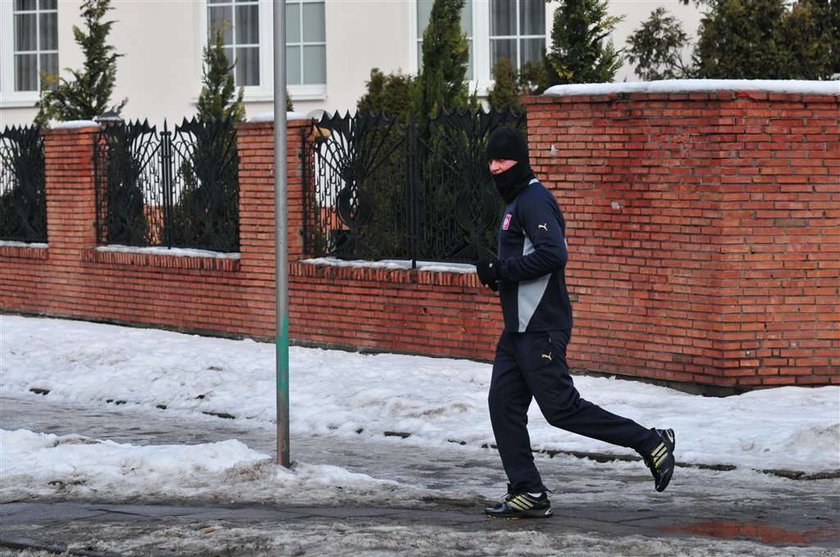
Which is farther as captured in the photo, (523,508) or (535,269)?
(523,508)

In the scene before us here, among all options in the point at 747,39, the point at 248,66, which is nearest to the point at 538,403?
the point at 747,39

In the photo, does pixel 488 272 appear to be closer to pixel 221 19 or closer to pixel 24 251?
pixel 24 251

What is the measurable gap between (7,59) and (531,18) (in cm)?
997

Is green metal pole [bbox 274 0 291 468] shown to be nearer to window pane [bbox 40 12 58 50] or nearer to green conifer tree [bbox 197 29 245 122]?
green conifer tree [bbox 197 29 245 122]

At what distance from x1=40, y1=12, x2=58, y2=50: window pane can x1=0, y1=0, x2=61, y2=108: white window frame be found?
1.92 feet

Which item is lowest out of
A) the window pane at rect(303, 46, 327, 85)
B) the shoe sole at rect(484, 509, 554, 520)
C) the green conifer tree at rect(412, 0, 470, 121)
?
the shoe sole at rect(484, 509, 554, 520)

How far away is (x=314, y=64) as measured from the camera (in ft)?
87.3

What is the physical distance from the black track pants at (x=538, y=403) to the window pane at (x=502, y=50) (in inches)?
682

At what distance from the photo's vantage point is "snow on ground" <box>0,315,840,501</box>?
939 centimetres

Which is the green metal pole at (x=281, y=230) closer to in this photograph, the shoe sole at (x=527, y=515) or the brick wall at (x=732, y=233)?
the shoe sole at (x=527, y=515)

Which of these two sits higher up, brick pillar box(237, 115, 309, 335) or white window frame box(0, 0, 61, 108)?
white window frame box(0, 0, 61, 108)

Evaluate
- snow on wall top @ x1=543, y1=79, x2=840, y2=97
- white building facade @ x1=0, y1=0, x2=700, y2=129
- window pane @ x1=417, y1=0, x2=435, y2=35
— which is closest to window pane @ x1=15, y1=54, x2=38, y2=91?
white building facade @ x1=0, y1=0, x2=700, y2=129

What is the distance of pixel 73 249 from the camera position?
19.0 meters

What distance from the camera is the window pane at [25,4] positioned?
2948cm
